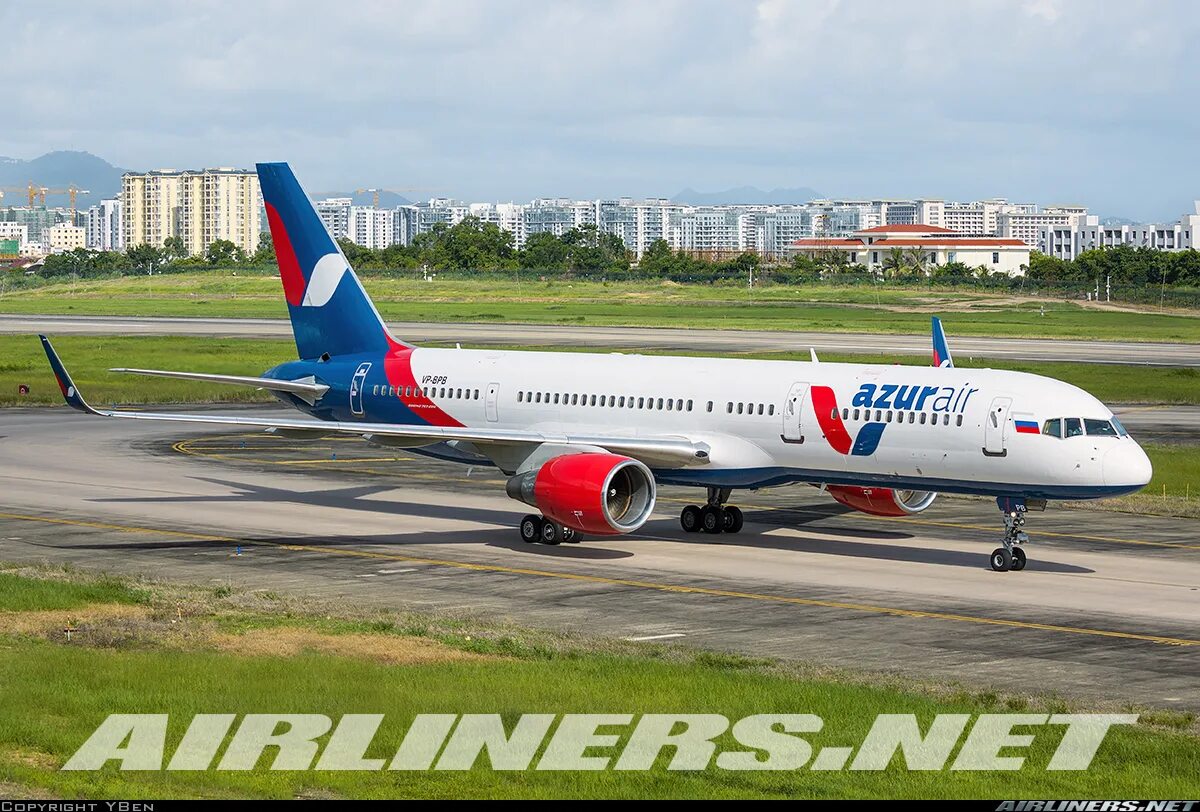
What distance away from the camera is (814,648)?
29.2 meters

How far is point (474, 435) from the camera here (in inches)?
1622

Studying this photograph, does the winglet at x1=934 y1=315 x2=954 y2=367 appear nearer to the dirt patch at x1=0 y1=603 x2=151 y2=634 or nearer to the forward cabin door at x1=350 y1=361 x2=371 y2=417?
the forward cabin door at x1=350 y1=361 x2=371 y2=417

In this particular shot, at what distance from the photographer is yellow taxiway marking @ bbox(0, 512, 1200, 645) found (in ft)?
102

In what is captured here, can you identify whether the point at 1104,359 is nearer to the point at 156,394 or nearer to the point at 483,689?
the point at 156,394

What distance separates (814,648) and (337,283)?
23235 mm

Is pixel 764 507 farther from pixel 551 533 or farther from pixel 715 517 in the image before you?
pixel 551 533

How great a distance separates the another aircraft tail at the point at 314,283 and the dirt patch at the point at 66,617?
17.0 meters

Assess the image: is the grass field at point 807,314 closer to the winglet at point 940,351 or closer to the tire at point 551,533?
the winglet at point 940,351

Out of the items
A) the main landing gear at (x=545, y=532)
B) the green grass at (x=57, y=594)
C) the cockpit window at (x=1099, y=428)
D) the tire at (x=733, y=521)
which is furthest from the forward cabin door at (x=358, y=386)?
the cockpit window at (x=1099, y=428)

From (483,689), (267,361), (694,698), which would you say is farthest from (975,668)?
(267,361)

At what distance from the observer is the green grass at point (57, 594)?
31672 millimetres

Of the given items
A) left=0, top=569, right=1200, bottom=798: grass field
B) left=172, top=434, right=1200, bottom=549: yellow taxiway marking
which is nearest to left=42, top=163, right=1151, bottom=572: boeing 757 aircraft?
left=172, top=434, right=1200, bottom=549: yellow taxiway marking

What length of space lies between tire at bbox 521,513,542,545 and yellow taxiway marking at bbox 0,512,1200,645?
2.93 m

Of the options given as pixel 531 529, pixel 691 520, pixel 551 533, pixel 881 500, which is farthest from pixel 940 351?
pixel 531 529
